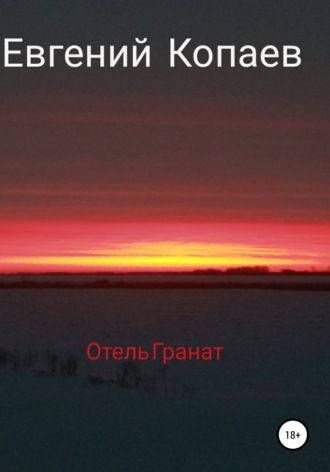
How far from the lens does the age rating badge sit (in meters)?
9.30

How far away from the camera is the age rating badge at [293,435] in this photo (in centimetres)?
930

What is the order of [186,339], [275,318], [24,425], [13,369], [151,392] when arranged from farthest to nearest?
[275,318]
[186,339]
[13,369]
[151,392]
[24,425]

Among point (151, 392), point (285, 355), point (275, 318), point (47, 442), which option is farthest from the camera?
point (275, 318)

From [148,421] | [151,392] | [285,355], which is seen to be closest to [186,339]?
[285,355]

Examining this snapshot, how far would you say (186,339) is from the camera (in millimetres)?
23719

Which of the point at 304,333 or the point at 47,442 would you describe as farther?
the point at 304,333

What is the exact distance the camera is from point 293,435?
9.35 m

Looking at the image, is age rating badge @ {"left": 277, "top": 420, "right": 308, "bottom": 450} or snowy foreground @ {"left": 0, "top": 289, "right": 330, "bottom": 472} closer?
snowy foreground @ {"left": 0, "top": 289, "right": 330, "bottom": 472}

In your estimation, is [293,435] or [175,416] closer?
[293,435]

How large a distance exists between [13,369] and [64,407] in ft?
11.0

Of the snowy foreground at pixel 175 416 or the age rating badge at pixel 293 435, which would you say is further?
the age rating badge at pixel 293 435

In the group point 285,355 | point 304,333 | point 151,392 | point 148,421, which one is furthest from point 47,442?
point 304,333

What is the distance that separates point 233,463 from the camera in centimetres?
884

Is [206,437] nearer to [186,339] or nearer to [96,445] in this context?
[96,445]
